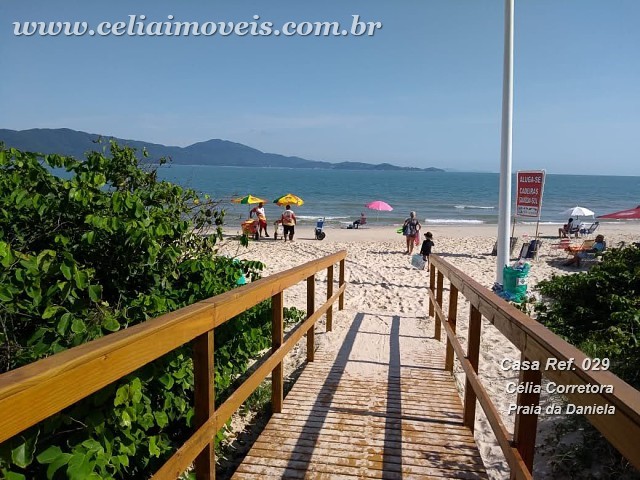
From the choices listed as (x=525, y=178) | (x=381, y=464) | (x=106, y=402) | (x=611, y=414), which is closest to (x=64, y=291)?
(x=106, y=402)

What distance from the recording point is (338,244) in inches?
677

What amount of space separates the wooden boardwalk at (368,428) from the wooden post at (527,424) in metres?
0.84

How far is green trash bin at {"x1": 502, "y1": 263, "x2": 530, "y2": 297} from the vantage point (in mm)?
8297

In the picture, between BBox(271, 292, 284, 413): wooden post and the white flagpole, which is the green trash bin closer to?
the white flagpole

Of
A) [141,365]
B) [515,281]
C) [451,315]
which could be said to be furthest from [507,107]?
[141,365]

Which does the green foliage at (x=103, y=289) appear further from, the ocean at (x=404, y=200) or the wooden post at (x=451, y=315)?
the wooden post at (x=451, y=315)

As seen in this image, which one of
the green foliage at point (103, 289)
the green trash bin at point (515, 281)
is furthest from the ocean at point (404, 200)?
the green trash bin at point (515, 281)

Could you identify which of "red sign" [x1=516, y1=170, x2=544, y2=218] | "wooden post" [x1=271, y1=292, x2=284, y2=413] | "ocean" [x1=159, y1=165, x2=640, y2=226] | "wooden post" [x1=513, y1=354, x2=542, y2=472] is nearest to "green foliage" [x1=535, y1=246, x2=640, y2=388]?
"red sign" [x1=516, y1=170, x2=544, y2=218]

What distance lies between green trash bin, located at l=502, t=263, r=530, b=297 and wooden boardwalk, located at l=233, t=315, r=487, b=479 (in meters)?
4.33

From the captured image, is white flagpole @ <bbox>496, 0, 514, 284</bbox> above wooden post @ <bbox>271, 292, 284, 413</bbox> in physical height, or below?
above

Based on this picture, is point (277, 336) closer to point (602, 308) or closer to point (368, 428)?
point (368, 428)

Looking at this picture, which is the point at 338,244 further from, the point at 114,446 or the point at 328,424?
the point at 114,446

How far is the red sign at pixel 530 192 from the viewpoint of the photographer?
9062 mm

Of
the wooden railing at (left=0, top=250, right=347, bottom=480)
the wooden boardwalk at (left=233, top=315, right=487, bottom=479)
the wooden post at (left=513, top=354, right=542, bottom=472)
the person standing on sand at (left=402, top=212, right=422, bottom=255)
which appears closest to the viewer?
the wooden railing at (left=0, top=250, right=347, bottom=480)
